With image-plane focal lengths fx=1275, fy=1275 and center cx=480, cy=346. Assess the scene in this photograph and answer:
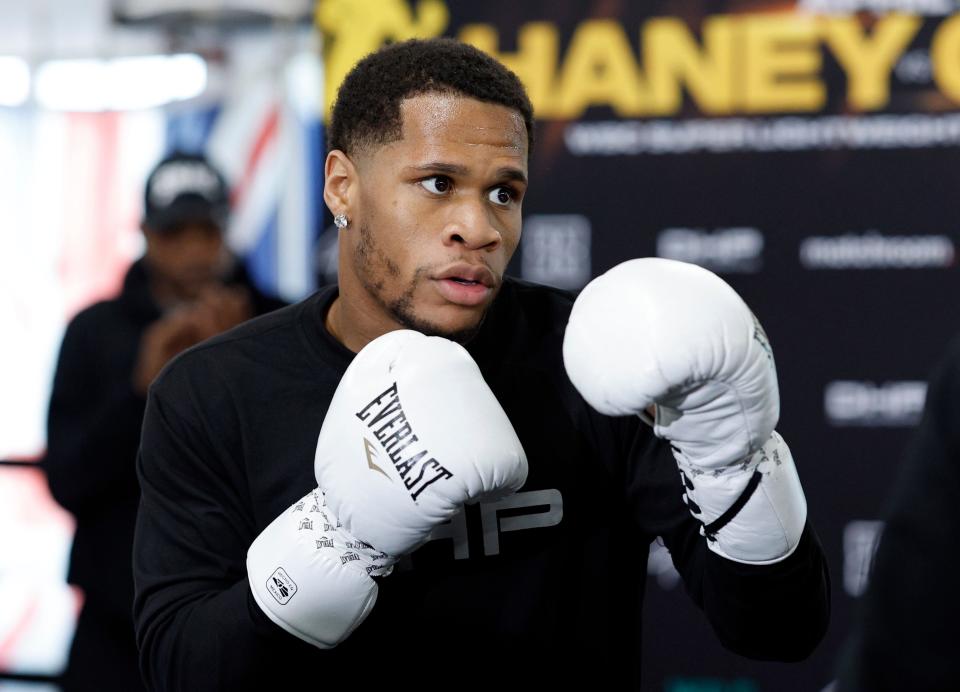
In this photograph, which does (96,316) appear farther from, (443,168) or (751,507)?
(751,507)

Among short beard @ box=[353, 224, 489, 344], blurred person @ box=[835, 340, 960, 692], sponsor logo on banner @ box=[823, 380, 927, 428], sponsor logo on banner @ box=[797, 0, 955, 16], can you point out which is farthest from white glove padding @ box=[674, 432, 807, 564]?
sponsor logo on banner @ box=[797, 0, 955, 16]

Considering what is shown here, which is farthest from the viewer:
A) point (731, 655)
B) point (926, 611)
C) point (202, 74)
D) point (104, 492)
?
point (202, 74)

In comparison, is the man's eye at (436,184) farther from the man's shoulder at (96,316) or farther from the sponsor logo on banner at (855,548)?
the sponsor logo on banner at (855,548)

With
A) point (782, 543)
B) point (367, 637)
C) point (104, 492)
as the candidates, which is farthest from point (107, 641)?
point (782, 543)

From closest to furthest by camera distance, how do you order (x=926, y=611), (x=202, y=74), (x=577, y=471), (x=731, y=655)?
1. (x=926, y=611)
2. (x=577, y=471)
3. (x=731, y=655)
4. (x=202, y=74)

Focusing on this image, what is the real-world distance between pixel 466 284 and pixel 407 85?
0.22m

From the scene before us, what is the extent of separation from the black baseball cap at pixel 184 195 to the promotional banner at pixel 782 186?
0.30 meters

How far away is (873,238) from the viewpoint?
7.37ft

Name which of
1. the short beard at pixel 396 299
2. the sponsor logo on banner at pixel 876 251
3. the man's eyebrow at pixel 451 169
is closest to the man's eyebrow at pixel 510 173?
the man's eyebrow at pixel 451 169

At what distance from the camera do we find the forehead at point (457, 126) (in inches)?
50.9

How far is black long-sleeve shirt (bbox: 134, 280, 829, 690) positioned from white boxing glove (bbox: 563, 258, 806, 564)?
55 millimetres

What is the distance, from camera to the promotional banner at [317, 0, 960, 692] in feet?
7.34

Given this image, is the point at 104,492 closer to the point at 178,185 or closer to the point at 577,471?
the point at 178,185

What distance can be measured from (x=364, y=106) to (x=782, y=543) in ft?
2.07
